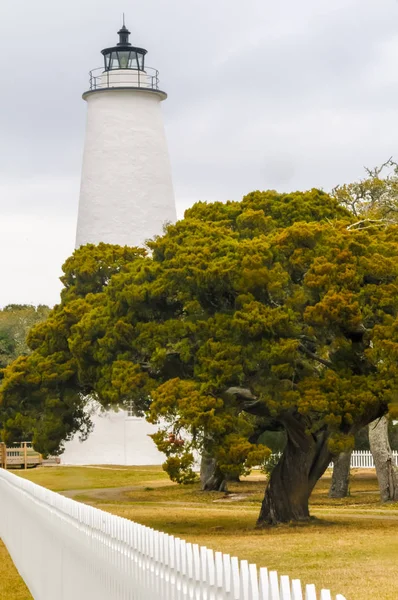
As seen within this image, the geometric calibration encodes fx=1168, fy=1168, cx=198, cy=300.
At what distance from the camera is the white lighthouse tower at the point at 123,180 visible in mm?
→ 48406

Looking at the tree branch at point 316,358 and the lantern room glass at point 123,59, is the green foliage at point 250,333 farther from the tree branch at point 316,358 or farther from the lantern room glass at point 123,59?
the lantern room glass at point 123,59

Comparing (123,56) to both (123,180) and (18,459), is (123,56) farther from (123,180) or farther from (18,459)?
(18,459)

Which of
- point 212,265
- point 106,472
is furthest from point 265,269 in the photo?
point 106,472

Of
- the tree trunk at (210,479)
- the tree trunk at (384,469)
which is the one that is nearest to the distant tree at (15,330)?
the tree trunk at (210,479)

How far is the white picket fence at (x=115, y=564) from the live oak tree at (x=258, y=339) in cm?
710

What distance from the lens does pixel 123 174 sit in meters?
48.5

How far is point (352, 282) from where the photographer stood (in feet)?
71.5

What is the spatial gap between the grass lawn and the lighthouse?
10.1 metres

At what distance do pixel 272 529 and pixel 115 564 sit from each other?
1625 centimetres

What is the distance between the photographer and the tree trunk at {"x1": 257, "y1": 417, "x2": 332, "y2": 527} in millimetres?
24683

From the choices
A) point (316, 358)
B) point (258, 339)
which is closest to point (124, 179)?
point (316, 358)

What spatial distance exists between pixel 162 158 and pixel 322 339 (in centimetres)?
2826

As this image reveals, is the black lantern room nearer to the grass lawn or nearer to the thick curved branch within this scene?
the grass lawn

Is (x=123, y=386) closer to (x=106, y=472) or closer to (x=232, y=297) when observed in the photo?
(x=232, y=297)
